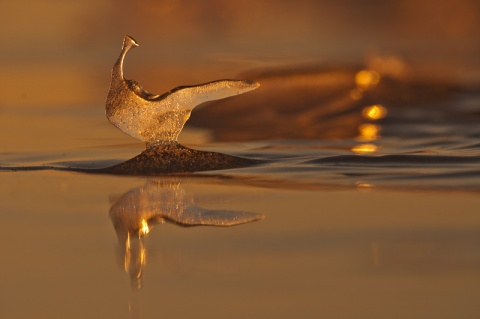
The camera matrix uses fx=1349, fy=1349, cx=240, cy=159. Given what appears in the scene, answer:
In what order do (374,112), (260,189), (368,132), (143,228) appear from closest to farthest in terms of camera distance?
1. (143,228)
2. (260,189)
3. (368,132)
4. (374,112)

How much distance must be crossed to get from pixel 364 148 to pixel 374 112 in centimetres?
153

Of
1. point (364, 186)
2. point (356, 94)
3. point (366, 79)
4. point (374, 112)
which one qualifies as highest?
point (366, 79)

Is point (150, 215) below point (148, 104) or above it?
below

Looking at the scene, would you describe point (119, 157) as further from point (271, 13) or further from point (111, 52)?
point (271, 13)

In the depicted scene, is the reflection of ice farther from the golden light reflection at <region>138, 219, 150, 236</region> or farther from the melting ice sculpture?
the melting ice sculpture

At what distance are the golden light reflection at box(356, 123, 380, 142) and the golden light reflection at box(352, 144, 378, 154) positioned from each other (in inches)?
10.7

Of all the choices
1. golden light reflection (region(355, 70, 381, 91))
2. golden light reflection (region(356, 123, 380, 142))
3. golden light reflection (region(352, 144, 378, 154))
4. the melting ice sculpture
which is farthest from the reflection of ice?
golden light reflection (region(355, 70, 381, 91))

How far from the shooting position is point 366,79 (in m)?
8.04

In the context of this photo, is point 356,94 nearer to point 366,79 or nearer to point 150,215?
point 366,79

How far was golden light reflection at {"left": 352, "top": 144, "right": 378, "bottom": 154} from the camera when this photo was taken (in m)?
5.56

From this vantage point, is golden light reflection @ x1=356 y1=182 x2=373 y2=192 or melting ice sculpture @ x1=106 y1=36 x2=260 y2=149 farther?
melting ice sculpture @ x1=106 y1=36 x2=260 y2=149

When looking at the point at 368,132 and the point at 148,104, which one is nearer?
the point at 148,104

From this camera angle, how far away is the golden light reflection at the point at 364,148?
5.56 m

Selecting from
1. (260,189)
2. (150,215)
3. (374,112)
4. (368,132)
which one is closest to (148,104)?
(260,189)
